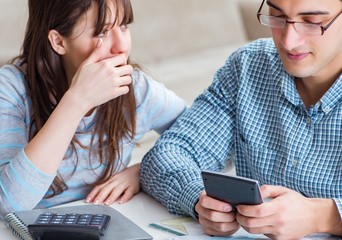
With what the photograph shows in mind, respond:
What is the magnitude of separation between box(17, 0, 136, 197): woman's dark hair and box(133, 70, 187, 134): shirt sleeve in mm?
40

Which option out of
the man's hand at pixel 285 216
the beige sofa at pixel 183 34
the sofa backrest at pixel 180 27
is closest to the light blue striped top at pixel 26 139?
the man's hand at pixel 285 216

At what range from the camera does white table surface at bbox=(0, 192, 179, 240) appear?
4.80ft

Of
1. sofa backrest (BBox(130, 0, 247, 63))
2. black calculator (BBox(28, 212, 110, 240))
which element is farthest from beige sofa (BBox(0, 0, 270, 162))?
black calculator (BBox(28, 212, 110, 240))

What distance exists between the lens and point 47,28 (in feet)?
5.55

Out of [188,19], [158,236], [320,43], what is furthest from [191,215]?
[188,19]

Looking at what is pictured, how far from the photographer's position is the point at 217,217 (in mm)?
1409

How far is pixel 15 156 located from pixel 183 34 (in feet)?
6.59

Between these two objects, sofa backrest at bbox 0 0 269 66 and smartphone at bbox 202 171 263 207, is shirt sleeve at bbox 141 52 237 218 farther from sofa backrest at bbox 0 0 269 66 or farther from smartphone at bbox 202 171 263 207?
sofa backrest at bbox 0 0 269 66

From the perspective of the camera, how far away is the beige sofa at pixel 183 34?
3.09m

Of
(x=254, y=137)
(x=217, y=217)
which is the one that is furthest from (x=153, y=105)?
(x=217, y=217)

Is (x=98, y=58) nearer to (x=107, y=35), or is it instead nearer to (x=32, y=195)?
(x=107, y=35)

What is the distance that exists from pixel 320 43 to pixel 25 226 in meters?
0.71

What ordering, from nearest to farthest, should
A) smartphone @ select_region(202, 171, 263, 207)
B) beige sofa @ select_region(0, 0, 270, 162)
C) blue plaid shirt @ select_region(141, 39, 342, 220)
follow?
smartphone @ select_region(202, 171, 263, 207), blue plaid shirt @ select_region(141, 39, 342, 220), beige sofa @ select_region(0, 0, 270, 162)

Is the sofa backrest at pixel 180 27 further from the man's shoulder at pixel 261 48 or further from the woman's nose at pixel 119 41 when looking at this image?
the woman's nose at pixel 119 41
